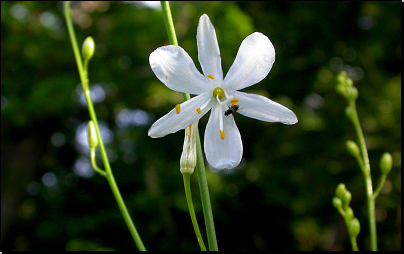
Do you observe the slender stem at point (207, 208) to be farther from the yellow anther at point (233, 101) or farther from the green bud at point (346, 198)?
the green bud at point (346, 198)

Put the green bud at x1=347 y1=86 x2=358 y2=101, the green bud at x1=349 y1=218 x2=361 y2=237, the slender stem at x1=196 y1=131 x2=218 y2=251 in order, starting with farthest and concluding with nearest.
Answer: the green bud at x1=347 y1=86 x2=358 y2=101 → the green bud at x1=349 y1=218 x2=361 y2=237 → the slender stem at x1=196 y1=131 x2=218 y2=251

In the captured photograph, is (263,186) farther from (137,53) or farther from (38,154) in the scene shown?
(38,154)

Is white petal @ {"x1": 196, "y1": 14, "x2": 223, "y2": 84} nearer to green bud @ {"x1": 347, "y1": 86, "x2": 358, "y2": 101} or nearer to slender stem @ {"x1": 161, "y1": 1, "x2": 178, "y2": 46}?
slender stem @ {"x1": 161, "y1": 1, "x2": 178, "y2": 46}

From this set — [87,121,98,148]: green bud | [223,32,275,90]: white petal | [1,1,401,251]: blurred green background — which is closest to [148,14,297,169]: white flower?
[223,32,275,90]: white petal

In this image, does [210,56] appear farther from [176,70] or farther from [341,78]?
[341,78]

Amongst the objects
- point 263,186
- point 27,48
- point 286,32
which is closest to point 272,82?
point 286,32

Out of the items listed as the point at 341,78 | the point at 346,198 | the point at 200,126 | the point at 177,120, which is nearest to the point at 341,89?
the point at 341,78
